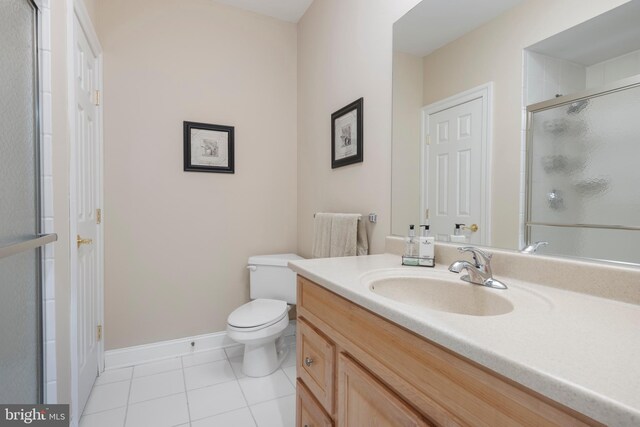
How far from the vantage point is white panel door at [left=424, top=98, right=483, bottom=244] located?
1.12 m

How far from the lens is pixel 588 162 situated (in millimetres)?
811

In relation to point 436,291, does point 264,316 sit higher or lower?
lower

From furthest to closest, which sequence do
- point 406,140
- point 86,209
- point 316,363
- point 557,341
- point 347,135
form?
point 347,135, point 86,209, point 406,140, point 316,363, point 557,341

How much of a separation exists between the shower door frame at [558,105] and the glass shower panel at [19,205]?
1.46 m

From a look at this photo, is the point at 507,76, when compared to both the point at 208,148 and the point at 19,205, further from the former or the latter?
the point at 208,148

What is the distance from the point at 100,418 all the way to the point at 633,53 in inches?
97.7

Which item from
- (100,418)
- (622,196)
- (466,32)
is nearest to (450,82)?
(466,32)

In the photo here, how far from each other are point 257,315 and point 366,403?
1.21m

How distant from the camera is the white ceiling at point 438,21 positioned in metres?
1.08

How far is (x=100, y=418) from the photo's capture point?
5.04 ft

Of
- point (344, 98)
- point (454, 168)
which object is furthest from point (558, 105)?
point (344, 98)

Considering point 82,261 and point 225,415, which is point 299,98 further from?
point 225,415

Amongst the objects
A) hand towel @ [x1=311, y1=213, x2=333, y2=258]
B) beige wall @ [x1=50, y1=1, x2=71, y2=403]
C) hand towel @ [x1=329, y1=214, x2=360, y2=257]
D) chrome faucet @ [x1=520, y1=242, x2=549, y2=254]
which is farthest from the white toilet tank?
chrome faucet @ [x1=520, y1=242, x2=549, y2=254]

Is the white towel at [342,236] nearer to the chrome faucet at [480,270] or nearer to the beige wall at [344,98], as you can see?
the beige wall at [344,98]
